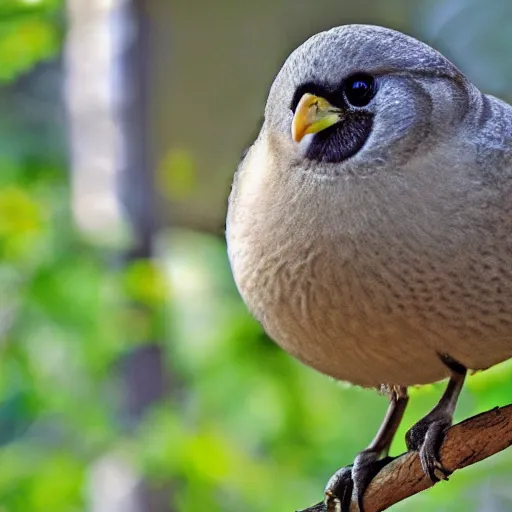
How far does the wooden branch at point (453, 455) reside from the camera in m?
0.97

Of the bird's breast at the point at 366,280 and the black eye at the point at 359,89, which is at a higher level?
the black eye at the point at 359,89

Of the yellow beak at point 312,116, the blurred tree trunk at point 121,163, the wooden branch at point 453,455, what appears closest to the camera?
the yellow beak at point 312,116

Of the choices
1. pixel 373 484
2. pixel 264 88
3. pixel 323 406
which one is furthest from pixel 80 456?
pixel 264 88

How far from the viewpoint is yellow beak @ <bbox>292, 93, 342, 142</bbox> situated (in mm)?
851

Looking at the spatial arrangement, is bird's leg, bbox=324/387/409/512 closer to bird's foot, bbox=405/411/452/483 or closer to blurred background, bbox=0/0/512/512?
bird's foot, bbox=405/411/452/483

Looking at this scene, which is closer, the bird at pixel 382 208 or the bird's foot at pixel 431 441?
the bird at pixel 382 208

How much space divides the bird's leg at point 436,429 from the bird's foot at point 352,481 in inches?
2.8

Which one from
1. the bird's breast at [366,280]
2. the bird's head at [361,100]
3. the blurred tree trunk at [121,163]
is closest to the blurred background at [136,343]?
the blurred tree trunk at [121,163]

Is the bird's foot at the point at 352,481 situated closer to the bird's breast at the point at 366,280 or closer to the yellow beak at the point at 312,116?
the bird's breast at the point at 366,280

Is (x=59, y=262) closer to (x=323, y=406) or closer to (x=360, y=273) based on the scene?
(x=323, y=406)

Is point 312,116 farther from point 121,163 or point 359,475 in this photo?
point 121,163

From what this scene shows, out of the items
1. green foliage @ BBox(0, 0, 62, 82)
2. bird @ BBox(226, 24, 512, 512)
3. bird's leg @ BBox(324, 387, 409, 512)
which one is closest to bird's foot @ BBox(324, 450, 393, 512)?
bird's leg @ BBox(324, 387, 409, 512)

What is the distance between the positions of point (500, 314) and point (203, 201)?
230cm

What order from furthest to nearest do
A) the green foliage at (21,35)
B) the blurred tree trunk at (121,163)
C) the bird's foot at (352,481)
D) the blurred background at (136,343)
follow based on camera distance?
the blurred tree trunk at (121,163), the blurred background at (136,343), the green foliage at (21,35), the bird's foot at (352,481)
